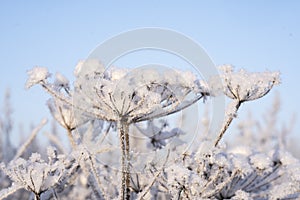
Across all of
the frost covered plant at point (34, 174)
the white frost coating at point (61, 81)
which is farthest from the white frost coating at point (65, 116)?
the frost covered plant at point (34, 174)

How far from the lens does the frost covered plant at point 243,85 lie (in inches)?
135

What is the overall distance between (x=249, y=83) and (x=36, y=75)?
171cm

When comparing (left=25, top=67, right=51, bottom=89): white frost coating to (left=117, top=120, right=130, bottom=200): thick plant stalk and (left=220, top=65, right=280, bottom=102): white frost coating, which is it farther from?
(left=220, top=65, right=280, bottom=102): white frost coating

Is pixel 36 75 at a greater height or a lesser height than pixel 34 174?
greater

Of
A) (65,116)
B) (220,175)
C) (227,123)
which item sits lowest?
(220,175)

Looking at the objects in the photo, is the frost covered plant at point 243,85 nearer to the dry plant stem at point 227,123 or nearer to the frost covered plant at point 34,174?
the dry plant stem at point 227,123

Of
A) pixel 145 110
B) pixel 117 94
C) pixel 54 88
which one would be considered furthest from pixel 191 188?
pixel 54 88

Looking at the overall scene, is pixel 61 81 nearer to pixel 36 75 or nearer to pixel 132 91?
pixel 36 75

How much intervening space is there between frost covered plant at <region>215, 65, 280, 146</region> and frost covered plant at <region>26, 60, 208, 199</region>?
23 cm

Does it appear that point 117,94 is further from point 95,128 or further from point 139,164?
point 95,128

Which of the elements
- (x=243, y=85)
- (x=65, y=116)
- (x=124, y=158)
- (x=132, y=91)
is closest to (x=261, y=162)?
(x=243, y=85)

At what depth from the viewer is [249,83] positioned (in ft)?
11.2

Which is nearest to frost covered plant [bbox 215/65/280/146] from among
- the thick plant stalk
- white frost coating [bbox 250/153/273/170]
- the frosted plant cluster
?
the frosted plant cluster

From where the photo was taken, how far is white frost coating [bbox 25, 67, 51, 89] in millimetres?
3455
